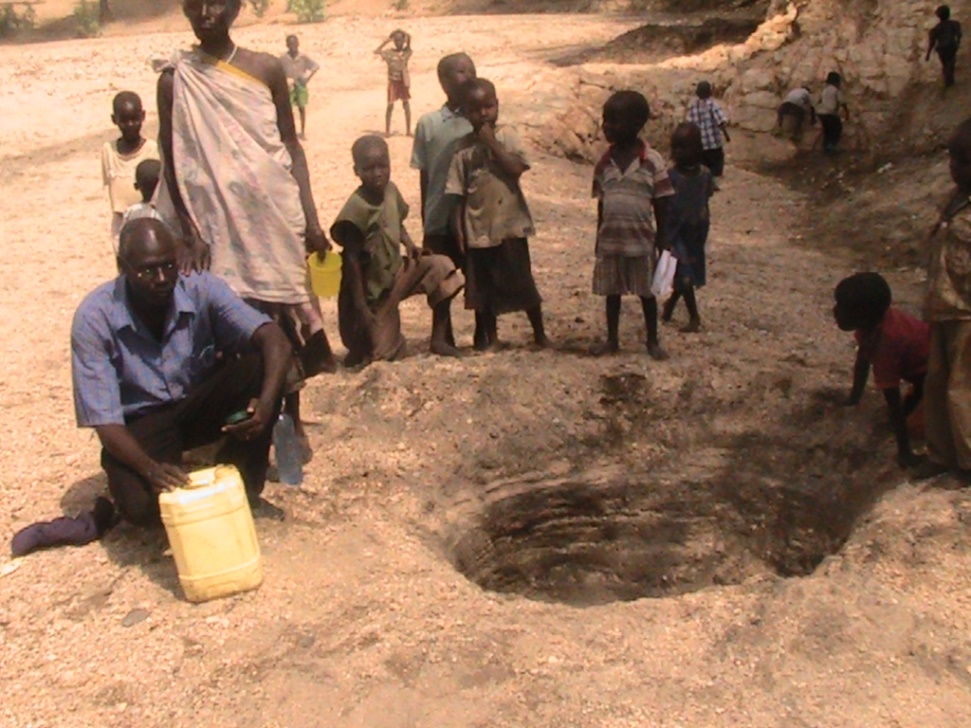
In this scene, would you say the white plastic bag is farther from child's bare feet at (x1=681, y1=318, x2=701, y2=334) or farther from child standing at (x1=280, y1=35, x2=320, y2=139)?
child standing at (x1=280, y1=35, x2=320, y2=139)

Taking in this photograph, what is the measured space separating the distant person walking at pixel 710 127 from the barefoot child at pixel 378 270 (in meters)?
5.52

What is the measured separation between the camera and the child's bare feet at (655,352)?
207 inches

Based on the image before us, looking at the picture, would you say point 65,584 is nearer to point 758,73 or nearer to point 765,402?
point 765,402

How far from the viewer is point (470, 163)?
5.03m

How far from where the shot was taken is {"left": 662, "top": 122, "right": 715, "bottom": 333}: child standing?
5.39 meters

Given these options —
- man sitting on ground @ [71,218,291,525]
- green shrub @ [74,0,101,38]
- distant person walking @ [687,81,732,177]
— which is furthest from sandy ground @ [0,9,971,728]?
green shrub @ [74,0,101,38]

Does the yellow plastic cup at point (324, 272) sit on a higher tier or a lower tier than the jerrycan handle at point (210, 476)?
higher

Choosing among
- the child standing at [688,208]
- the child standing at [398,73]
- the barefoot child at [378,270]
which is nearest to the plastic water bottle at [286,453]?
the barefoot child at [378,270]

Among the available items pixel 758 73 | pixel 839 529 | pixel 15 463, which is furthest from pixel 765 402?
pixel 758 73

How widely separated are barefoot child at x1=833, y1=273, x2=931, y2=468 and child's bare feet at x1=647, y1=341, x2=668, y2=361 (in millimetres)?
1202

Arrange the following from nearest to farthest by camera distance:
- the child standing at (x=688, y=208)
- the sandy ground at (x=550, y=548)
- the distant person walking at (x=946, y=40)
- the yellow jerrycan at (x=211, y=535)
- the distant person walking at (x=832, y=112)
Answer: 1. the sandy ground at (x=550, y=548)
2. the yellow jerrycan at (x=211, y=535)
3. the child standing at (x=688, y=208)
4. the distant person walking at (x=946, y=40)
5. the distant person walking at (x=832, y=112)

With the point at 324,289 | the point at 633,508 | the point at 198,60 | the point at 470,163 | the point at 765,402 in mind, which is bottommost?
the point at 633,508

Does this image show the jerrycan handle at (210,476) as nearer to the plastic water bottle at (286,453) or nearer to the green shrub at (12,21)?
the plastic water bottle at (286,453)

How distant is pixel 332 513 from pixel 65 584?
0.96 meters
